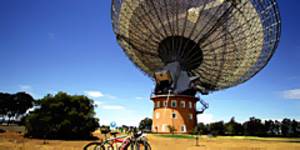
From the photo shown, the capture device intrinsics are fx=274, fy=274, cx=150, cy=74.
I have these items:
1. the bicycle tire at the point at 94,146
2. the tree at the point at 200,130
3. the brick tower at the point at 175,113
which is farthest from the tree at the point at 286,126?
the bicycle tire at the point at 94,146

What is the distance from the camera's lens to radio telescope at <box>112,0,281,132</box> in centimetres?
4072

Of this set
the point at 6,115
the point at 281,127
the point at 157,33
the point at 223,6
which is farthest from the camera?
the point at 6,115

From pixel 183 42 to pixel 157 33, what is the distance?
5.11 m

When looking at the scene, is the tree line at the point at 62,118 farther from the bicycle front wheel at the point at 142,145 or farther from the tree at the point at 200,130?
the bicycle front wheel at the point at 142,145

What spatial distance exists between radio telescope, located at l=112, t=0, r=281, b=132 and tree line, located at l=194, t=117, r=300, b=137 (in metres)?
17.8

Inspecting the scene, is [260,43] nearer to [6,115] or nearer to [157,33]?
[157,33]

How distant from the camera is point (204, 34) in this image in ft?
148

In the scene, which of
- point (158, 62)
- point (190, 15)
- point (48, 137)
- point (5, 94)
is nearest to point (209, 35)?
point (190, 15)

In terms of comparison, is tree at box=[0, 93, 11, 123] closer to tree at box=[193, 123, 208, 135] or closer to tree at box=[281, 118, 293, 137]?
tree at box=[193, 123, 208, 135]

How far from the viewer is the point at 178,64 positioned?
5084cm

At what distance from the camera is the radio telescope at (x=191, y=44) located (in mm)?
40719

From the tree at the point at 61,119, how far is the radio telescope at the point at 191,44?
16.0 meters

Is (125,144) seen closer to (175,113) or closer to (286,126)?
(175,113)

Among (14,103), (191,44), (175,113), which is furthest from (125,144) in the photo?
(14,103)
